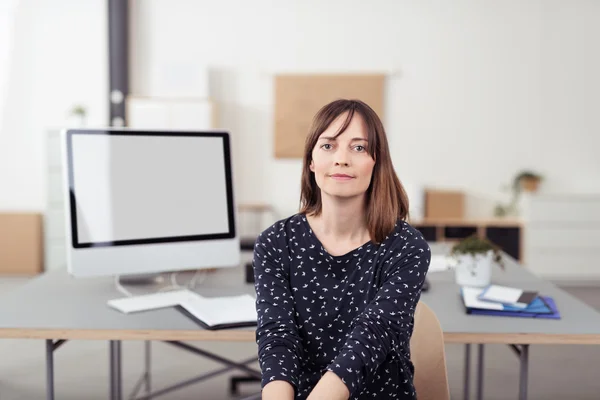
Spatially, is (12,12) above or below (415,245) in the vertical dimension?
above

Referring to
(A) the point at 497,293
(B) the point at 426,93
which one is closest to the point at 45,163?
(B) the point at 426,93

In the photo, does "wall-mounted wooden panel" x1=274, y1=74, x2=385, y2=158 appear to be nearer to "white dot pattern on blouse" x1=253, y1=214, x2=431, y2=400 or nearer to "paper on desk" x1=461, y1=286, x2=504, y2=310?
"paper on desk" x1=461, y1=286, x2=504, y2=310

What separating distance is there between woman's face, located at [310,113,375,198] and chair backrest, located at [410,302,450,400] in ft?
1.36

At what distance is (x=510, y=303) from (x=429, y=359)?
0.50 meters

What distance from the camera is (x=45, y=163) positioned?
636cm

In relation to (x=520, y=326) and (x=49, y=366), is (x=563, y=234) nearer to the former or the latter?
(x=520, y=326)

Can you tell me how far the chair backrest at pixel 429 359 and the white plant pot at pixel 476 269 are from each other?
0.77m

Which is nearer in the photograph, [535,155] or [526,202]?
[526,202]

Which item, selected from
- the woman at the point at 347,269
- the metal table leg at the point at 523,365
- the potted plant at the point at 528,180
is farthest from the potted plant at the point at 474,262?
the potted plant at the point at 528,180

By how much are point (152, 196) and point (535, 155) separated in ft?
16.9

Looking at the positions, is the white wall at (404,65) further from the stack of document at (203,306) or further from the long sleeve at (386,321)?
the long sleeve at (386,321)

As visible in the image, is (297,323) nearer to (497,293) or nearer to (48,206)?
(497,293)

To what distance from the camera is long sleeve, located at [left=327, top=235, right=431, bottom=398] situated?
52.2 inches

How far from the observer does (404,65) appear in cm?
641
